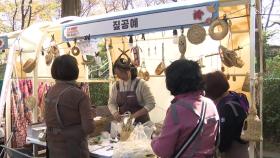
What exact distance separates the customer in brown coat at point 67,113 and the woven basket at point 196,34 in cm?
106

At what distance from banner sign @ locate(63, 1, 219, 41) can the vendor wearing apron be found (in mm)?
517

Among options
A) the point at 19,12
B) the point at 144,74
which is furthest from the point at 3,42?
the point at 19,12

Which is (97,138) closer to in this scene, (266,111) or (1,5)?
(266,111)

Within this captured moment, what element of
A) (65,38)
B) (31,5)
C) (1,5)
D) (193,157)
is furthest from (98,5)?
(193,157)

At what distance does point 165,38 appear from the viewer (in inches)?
221

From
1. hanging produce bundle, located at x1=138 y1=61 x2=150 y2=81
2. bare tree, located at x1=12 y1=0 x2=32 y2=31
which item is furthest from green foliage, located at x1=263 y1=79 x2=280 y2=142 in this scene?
bare tree, located at x1=12 y1=0 x2=32 y2=31

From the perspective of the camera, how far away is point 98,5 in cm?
1691

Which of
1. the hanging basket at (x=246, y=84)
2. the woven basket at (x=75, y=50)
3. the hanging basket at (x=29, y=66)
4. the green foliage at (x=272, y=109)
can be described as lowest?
the green foliage at (x=272, y=109)

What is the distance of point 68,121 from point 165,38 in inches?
111

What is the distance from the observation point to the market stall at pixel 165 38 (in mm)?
3111

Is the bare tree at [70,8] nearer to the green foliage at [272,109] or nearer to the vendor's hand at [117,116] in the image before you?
the vendor's hand at [117,116]

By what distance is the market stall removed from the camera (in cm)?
311

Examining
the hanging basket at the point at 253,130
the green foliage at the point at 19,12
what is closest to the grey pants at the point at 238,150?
the hanging basket at the point at 253,130

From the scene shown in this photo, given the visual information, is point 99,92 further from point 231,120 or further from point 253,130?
point 253,130
